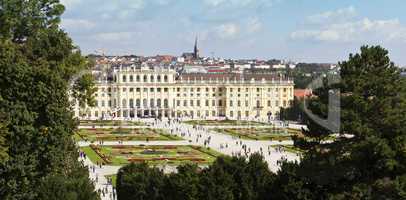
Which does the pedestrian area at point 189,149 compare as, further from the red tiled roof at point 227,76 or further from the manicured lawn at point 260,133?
the red tiled roof at point 227,76

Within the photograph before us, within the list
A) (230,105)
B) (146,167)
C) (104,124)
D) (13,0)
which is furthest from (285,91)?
(13,0)

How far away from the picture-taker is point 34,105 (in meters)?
20.6

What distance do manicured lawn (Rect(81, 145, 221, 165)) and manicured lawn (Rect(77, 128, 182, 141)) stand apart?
22.7ft

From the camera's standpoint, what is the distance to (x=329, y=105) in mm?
20109

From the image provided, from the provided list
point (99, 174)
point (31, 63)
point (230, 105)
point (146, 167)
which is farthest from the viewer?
point (230, 105)

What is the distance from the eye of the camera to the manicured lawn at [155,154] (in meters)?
44.4

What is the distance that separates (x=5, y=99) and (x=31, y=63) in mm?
1619

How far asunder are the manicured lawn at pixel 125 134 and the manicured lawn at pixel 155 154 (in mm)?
6928

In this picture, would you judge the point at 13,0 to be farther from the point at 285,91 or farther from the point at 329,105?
the point at 285,91

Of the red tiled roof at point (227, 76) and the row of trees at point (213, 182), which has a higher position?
the red tiled roof at point (227, 76)

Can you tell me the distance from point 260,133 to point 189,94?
3752 cm

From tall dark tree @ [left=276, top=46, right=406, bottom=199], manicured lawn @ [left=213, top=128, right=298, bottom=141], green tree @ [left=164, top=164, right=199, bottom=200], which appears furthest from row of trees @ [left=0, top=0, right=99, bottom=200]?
manicured lawn @ [left=213, top=128, right=298, bottom=141]

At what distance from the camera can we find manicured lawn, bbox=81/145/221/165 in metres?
44.4

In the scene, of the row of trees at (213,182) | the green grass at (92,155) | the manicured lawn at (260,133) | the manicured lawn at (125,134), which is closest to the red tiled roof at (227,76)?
the manicured lawn at (260,133)
